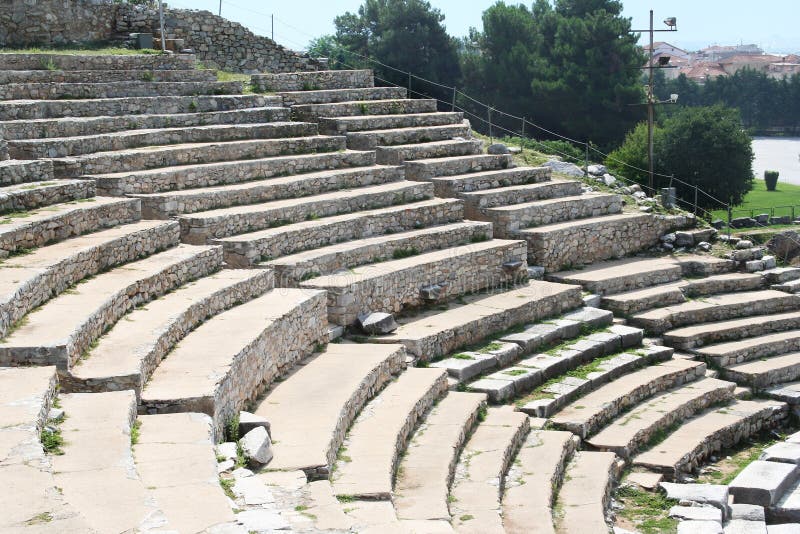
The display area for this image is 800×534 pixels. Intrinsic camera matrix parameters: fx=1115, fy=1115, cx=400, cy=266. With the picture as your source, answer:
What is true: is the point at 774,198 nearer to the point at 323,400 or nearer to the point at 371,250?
the point at 371,250

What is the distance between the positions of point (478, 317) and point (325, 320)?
2.66 meters

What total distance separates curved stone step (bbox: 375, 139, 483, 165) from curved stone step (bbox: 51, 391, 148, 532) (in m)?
10.8

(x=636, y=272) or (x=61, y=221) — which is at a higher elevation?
(x=61, y=221)

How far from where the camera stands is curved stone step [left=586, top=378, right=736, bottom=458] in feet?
45.5

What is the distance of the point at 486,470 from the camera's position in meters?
11.7

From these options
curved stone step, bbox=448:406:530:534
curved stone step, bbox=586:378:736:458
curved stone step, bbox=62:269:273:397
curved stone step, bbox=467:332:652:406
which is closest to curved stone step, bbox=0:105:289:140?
curved stone step, bbox=62:269:273:397

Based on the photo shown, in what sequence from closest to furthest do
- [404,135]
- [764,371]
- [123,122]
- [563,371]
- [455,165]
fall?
[563,371] → [764,371] → [123,122] → [455,165] → [404,135]

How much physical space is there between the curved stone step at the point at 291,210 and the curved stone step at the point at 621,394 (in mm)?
4782

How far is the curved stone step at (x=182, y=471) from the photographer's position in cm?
722

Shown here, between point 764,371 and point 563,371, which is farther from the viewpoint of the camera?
point 764,371

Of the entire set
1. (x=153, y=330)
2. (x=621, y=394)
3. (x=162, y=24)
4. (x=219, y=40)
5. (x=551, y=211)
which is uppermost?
(x=162, y=24)

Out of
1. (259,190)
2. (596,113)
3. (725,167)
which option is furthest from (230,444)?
(596,113)

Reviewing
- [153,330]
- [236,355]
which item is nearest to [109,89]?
[153,330]

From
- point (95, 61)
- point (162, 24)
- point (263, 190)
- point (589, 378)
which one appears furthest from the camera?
point (162, 24)
